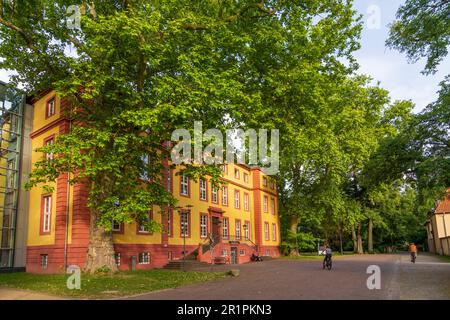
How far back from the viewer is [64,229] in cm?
2144

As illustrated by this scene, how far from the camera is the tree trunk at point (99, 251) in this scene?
18.5 m

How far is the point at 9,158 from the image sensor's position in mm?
25875

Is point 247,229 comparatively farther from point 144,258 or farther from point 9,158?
point 9,158

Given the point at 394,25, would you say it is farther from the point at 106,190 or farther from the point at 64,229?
the point at 64,229

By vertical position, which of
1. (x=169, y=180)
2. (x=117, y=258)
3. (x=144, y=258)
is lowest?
(x=144, y=258)

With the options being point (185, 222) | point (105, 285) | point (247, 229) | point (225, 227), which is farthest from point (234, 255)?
point (105, 285)

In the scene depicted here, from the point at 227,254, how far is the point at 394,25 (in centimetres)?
2211

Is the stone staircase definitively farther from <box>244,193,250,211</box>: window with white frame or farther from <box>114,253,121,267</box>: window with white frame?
<box>244,193,250,211</box>: window with white frame

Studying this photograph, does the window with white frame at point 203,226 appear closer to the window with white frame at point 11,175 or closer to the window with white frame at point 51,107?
the window with white frame at point 11,175

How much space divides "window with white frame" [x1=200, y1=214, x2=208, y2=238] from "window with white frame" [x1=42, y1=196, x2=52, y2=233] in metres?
13.0

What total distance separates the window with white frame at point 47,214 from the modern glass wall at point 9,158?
3.13m

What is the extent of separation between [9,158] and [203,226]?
601 inches

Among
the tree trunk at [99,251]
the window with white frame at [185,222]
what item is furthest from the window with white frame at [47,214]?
Answer: the window with white frame at [185,222]
